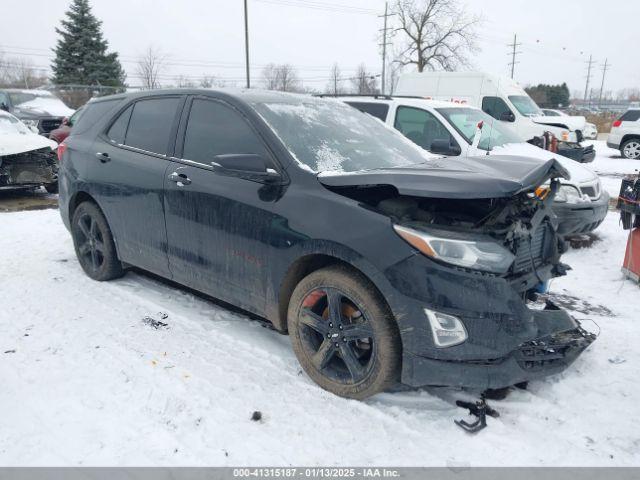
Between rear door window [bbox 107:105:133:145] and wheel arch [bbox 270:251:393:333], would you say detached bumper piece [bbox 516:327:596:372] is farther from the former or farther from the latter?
rear door window [bbox 107:105:133:145]

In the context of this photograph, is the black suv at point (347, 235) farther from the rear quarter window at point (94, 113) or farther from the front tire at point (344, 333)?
the rear quarter window at point (94, 113)

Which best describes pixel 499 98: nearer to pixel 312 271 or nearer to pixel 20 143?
pixel 20 143

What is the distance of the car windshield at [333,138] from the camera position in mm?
3240

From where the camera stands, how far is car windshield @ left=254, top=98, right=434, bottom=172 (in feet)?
10.6

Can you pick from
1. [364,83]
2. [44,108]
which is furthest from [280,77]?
[44,108]

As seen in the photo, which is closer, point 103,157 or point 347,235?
point 347,235

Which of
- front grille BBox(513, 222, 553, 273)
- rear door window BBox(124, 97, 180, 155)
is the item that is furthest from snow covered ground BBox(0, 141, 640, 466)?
rear door window BBox(124, 97, 180, 155)

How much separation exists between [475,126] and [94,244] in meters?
5.46

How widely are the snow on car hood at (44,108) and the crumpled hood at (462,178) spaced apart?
56.7 feet

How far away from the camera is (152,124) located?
4.07 meters

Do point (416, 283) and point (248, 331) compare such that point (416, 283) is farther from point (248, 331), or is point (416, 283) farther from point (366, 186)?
point (248, 331)

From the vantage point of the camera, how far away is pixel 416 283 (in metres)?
2.49

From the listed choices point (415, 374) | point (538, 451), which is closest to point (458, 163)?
point (415, 374)

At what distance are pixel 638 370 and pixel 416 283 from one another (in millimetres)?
1863
